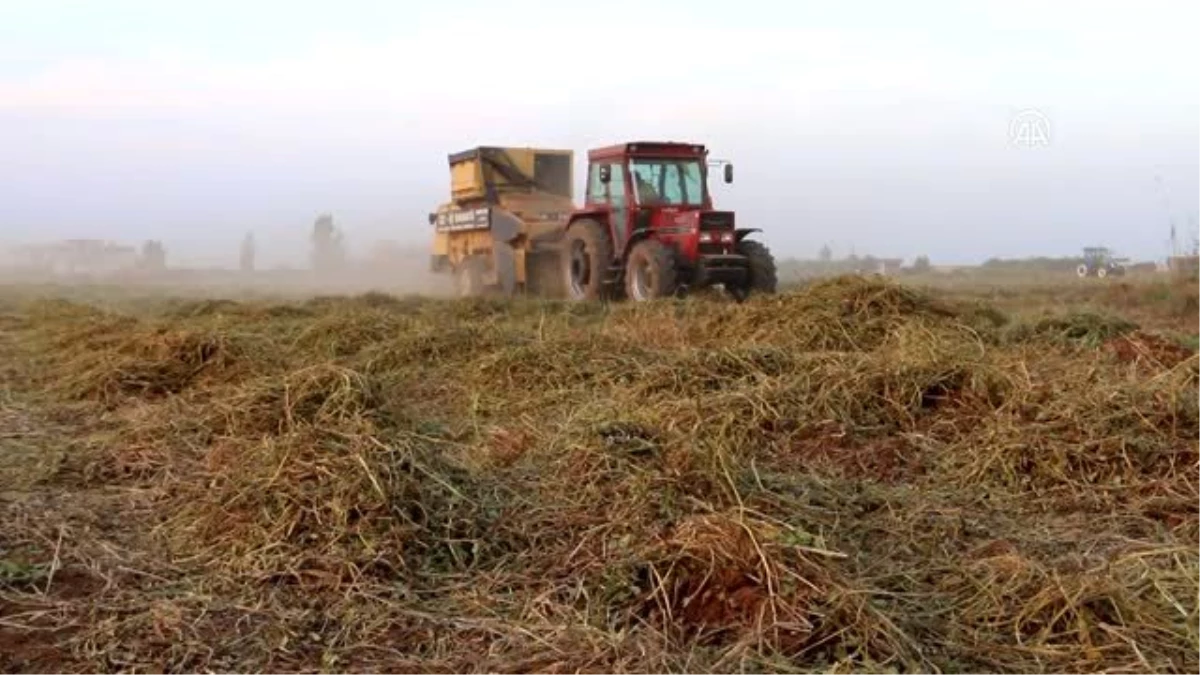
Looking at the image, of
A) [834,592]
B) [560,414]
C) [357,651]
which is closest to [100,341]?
[560,414]

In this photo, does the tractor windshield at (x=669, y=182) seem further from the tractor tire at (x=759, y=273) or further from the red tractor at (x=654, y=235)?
the tractor tire at (x=759, y=273)

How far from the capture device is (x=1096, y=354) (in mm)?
7477

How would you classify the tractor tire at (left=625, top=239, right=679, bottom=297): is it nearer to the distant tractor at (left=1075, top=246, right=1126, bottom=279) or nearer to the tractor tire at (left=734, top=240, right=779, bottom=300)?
the tractor tire at (left=734, top=240, right=779, bottom=300)

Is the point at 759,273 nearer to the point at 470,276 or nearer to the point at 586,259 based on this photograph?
the point at 586,259

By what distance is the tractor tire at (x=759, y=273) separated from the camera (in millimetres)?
14422

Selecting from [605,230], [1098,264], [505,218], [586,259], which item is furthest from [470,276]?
[1098,264]

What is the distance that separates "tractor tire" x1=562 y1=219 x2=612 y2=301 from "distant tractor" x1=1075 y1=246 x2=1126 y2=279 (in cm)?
2577

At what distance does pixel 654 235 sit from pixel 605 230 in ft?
3.27

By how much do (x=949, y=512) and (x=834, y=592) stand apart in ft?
4.40

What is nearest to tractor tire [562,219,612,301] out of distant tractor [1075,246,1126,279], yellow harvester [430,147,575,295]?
yellow harvester [430,147,575,295]

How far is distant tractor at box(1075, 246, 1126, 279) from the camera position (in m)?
36.1

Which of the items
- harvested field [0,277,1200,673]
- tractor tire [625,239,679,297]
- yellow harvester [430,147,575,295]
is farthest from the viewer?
yellow harvester [430,147,575,295]

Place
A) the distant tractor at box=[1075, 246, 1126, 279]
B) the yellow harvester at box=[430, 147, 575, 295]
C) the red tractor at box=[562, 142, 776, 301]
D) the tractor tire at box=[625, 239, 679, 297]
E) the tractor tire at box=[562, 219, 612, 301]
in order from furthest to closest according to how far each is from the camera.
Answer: the distant tractor at box=[1075, 246, 1126, 279]
the yellow harvester at box=[430, 147, 575, 295]
the tractor tire at box=[562, 219, 612, 301]
the red tractor at box=[562, 142, 776, 301]
the tractor tire at box=[625, 239, 679, 297]

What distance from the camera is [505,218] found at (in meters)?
17.7
